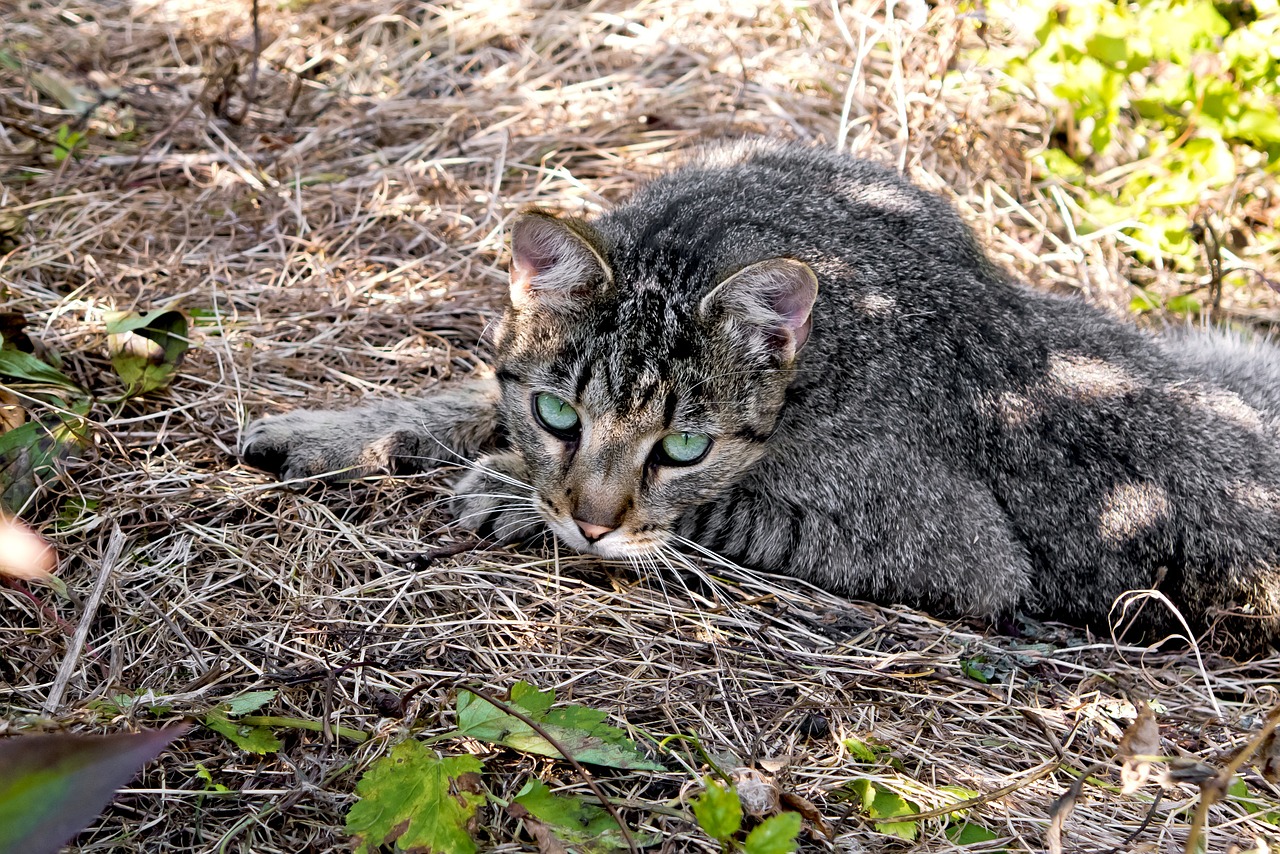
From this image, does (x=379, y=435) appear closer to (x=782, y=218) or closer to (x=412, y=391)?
(x=412, y=391)

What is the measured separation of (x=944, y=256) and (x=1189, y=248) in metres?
2.15

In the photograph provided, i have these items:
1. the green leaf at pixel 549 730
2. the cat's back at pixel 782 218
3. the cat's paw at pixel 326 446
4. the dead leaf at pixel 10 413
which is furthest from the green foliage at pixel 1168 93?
the dead leaf at pixel 10 413

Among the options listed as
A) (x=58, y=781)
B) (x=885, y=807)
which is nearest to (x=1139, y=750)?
Answer: (x=885, y=807)

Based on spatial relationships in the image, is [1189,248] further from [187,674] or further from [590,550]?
[187,674]

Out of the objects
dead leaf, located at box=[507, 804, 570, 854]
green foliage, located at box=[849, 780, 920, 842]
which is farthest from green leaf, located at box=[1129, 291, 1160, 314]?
dead leaf, located at box=[507, 804, 570, 854]

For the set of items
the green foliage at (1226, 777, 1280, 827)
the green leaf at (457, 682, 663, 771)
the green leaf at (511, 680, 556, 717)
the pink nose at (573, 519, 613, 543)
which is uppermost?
the pink nose at (573, 519, 613, 543)

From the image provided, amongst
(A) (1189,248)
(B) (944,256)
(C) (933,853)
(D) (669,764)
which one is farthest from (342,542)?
(A) (1189,248)

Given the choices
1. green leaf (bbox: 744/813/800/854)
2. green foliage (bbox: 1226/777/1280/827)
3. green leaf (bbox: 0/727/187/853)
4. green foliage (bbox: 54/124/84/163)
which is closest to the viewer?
green leaf (bbox: 0/727/187/853)

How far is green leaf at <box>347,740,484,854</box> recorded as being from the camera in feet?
7.12

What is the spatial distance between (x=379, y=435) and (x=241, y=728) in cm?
135

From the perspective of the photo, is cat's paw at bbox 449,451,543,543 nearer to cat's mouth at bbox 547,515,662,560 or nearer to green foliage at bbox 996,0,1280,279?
cat's mouth at bbox 547,515,662,560

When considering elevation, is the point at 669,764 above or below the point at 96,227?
below

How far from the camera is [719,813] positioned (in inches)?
83.4

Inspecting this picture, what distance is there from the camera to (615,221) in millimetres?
3656
